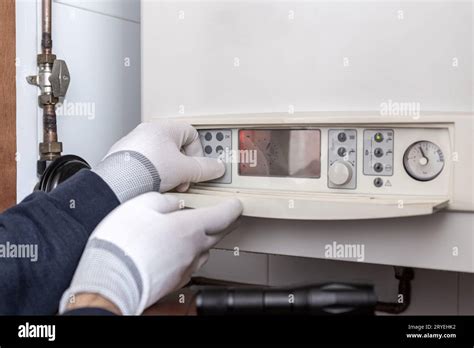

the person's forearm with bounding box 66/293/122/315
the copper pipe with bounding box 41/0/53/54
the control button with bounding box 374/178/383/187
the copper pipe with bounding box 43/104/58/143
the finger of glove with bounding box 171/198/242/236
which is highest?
the copper pipe with bounding box 41/0/53/54

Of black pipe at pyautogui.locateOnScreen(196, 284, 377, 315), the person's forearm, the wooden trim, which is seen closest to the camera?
black pipe at pyautogui.locateOnScreen(196, 284, 377, 315)

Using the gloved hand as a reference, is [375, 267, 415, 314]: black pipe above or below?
below

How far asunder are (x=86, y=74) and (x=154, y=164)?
37 centimetres

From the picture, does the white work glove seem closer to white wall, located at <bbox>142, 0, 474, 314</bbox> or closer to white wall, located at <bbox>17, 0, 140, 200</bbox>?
white wall, located at <bbox>142, 0, 474, 314</bbox>

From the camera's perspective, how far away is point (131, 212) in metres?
0.56

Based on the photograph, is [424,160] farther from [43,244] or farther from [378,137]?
[43,244]

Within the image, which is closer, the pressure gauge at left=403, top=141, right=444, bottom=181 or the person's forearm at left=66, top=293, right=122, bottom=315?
the person's forearm at left=66, top=293, right=122, bottom=315

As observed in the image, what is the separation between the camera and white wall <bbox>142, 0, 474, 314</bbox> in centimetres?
60

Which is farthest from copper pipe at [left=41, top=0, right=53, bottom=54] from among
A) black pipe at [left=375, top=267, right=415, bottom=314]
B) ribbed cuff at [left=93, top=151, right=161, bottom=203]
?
black pipe at [left=375, top=267, right=415, bottom=314]

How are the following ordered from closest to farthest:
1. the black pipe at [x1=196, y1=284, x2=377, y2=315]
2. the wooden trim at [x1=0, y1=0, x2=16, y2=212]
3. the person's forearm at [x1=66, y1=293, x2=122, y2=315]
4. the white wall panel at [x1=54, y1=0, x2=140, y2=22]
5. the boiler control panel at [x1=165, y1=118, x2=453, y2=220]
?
1. the black pipe at [x1=196, y1=284, x2=377, y2=315]
2. the person's forearm at [x1=66, y1=293, x2=122, y2=315]
3. the boiler control panel at [x1=165, y1=118, x2=453, y2=220]
4. the wooden trim at [x1=0, y1=0, x2=16, y2=212]
5. the white wall panel at [x1=54, y1=0, x2=140, y2=22]

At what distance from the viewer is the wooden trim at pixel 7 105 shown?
2.67 feet

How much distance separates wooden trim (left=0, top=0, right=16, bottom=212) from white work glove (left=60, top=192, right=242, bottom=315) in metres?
0.34

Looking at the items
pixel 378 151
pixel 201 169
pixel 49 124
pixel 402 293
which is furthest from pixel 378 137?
pixel 49 124

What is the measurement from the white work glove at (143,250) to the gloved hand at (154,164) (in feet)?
0.16
